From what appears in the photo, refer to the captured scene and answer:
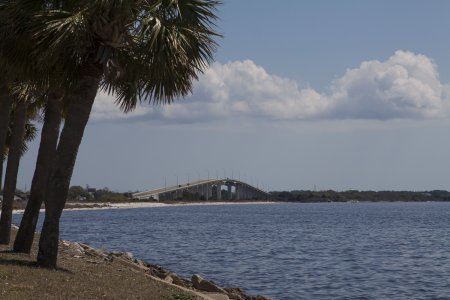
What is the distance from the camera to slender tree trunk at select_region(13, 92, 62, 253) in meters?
17.9

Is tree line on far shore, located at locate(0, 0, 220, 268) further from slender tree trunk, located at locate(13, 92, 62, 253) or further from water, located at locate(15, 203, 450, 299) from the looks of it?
water, located at locate(15, 203, 450, 299)

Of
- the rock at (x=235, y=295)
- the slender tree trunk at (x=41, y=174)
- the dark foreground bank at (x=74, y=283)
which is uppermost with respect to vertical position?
the slender tree trunk at (x=41, y=174)

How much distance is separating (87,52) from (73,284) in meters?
4.92

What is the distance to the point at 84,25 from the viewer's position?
14039mm

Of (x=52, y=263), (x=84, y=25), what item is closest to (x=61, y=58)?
(x=84, y=25)

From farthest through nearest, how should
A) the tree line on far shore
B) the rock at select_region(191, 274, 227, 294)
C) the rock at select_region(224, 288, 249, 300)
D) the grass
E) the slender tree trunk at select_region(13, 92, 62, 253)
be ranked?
the rock at select_region(224, 288, 249, 300) < the rock at select_region(191, 274, 227, 294) < the slender tree trunk at select_region(13, 92, 62, 253) < the tree line on far shore < the grass

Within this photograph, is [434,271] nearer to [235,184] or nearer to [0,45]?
[0,45]

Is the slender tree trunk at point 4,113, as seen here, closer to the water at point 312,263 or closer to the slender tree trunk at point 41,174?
the slender tree trunk at point 41,174

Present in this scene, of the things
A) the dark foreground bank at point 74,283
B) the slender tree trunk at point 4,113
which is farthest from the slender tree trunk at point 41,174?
the slender tree trunk at point 4,113

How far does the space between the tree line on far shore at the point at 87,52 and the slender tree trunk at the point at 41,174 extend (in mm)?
1420

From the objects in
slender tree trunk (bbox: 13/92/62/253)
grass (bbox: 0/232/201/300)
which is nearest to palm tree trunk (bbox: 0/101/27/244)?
slender tree trunk (bbox: 13/92/62/253)

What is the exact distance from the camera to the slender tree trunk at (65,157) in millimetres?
14883

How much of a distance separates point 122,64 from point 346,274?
1622 cm

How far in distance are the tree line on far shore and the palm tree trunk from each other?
4.48 meters
